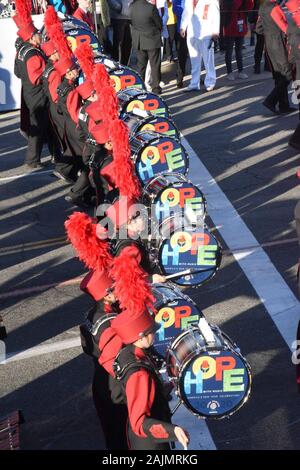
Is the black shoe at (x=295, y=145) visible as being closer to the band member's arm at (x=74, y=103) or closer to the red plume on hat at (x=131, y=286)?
the band member's arm at (x=74, y=103)

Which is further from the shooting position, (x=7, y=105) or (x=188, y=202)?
(x=7, y=105)

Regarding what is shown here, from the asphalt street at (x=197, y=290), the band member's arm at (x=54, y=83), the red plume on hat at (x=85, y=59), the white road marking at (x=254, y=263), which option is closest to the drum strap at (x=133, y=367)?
the asphalt street at (x=197, y=290)

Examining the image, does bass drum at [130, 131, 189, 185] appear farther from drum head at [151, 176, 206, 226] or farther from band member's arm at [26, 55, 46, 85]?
band member's arm at [26, 55, 46, 85]

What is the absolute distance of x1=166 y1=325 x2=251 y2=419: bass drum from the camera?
19.7ft

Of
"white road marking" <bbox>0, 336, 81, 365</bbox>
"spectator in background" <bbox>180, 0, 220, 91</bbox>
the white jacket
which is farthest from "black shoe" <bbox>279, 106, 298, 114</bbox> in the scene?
"white road marking" <bbox>0, 336, 81, 365</bbox>

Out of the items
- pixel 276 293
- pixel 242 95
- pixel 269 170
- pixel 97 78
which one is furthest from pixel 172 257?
pixel 242 95

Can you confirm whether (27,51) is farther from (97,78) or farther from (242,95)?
(242,95)

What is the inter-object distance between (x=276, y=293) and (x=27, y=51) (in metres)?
5.60

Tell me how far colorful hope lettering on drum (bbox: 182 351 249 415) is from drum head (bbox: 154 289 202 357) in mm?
808

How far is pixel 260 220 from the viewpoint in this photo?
10656mm

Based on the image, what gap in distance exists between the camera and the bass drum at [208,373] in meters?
6.02

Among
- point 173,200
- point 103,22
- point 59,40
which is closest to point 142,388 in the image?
point 173,200

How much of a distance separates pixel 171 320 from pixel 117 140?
2.23 meters

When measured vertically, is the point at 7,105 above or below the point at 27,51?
below
